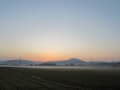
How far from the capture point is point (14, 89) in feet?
95.1

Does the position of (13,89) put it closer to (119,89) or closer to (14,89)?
(14,89)

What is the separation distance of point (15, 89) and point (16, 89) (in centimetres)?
24

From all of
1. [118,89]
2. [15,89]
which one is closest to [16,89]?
[15,89]

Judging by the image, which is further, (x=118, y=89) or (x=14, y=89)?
(x=118, y=89)

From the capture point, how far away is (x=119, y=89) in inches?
1253

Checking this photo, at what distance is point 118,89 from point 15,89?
1319cm

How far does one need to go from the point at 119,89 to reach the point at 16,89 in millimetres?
13321

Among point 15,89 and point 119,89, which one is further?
point 119,89

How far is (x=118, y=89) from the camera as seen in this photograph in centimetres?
3159

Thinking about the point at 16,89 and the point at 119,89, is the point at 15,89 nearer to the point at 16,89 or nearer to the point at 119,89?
the point at 16,89

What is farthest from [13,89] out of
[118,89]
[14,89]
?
[118,89]

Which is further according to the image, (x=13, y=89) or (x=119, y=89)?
(x=119, y=89)

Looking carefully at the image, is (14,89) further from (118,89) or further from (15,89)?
(118,89)

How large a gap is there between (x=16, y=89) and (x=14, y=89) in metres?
0.39
